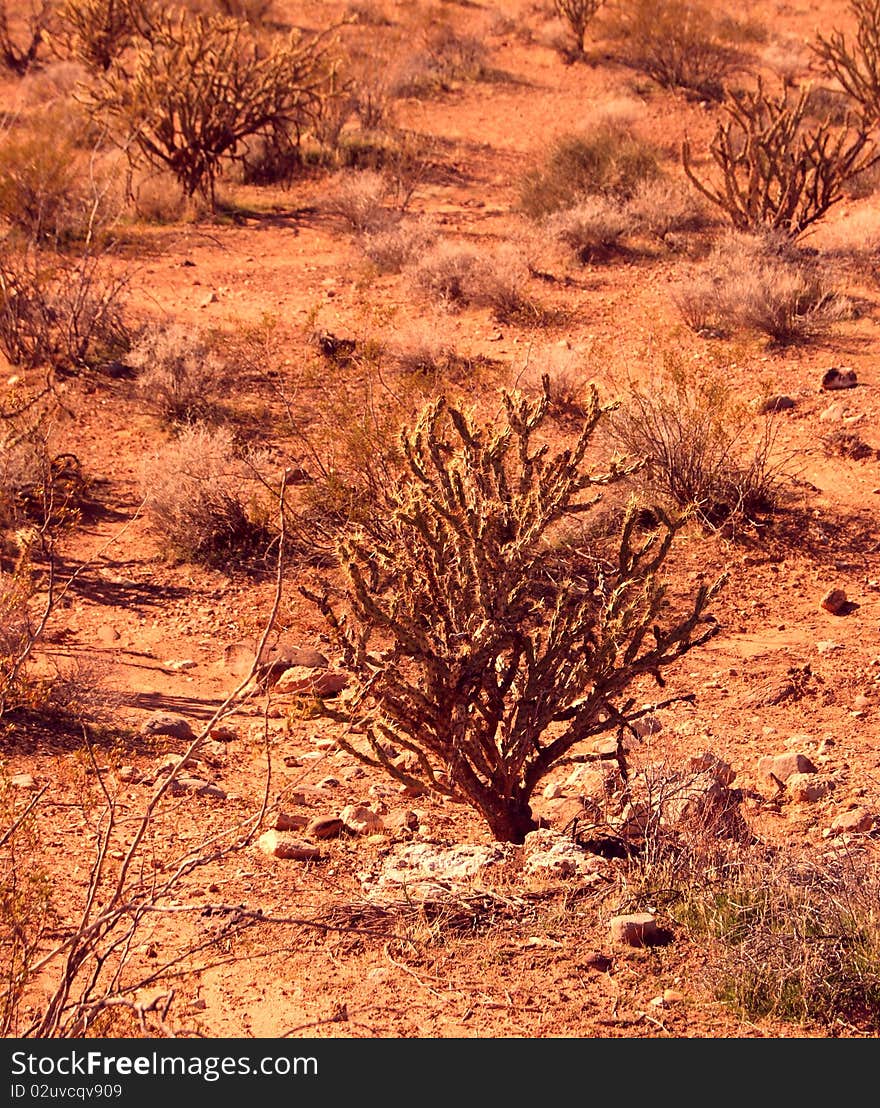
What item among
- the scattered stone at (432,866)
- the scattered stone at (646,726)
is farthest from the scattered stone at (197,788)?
the scattered stone at (646,726)

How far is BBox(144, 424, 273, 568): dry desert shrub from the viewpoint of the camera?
23.8 ft

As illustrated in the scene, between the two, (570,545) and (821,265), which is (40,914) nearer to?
(570,545)

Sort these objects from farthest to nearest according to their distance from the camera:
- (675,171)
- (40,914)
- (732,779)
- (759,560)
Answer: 1. (675,171)
2. (759,560)
3. (732,779)
4. (40,914)

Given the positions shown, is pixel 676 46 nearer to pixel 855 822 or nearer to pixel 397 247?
pixel 397 247

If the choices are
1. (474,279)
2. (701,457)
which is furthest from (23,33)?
(701,457)

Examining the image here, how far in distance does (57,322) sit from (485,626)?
6535 millimetres

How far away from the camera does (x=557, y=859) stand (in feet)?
13.8

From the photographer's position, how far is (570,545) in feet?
23.1

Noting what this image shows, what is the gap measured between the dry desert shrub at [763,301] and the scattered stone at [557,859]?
615 cm

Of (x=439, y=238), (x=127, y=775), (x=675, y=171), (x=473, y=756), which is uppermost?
(x=675, y=171)

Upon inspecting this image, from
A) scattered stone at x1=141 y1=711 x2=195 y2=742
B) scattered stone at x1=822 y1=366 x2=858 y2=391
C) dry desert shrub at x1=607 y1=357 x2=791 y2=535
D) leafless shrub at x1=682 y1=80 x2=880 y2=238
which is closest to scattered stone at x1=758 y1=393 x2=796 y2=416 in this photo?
scattered stone at x1=822 y1=366 x2=858 y2=391

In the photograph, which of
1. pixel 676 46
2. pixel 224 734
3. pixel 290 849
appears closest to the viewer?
pixel 290 849

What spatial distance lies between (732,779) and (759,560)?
225cm

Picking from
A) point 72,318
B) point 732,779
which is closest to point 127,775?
point 732,779
